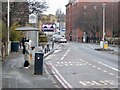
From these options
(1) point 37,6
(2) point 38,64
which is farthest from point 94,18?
(2) point 38,64

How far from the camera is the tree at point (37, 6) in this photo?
176 ft

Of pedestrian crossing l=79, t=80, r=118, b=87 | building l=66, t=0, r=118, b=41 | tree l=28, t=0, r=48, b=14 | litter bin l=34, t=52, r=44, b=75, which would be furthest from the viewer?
building l=66, t=0, r=118, b=41

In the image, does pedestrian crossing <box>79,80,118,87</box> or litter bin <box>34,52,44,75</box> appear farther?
litter bin <box>34,52,44,75</box>

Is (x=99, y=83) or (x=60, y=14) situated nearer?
(x=99, y=83)

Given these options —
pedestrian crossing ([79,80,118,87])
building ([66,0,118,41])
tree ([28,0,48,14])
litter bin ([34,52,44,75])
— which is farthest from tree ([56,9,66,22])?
pedestrian crossing ([79,80,118,87])

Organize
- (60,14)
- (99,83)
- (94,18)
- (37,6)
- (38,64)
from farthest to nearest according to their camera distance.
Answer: (60,14)
(94,18)
(37,6)
(38,64)
(99,83)

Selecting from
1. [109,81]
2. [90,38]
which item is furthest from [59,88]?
[90,38]

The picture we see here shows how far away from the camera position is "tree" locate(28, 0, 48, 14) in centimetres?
5372

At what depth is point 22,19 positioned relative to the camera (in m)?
52.4

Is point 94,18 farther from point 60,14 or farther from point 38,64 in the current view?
point 38,64

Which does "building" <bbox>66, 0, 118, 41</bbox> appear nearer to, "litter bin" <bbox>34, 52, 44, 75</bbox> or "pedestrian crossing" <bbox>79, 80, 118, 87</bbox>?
"litter bin" <bbox>34, 52, 44, 75</bbox>

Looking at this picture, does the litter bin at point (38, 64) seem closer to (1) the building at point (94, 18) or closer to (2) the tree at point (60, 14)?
(1) the building at point (94, 18)

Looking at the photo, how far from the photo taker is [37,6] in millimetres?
54438

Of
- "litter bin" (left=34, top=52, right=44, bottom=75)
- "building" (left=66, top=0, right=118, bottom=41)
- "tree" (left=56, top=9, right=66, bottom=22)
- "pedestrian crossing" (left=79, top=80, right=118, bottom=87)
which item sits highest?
"tree" (left=56, top=9, right=66, bottom=22)
